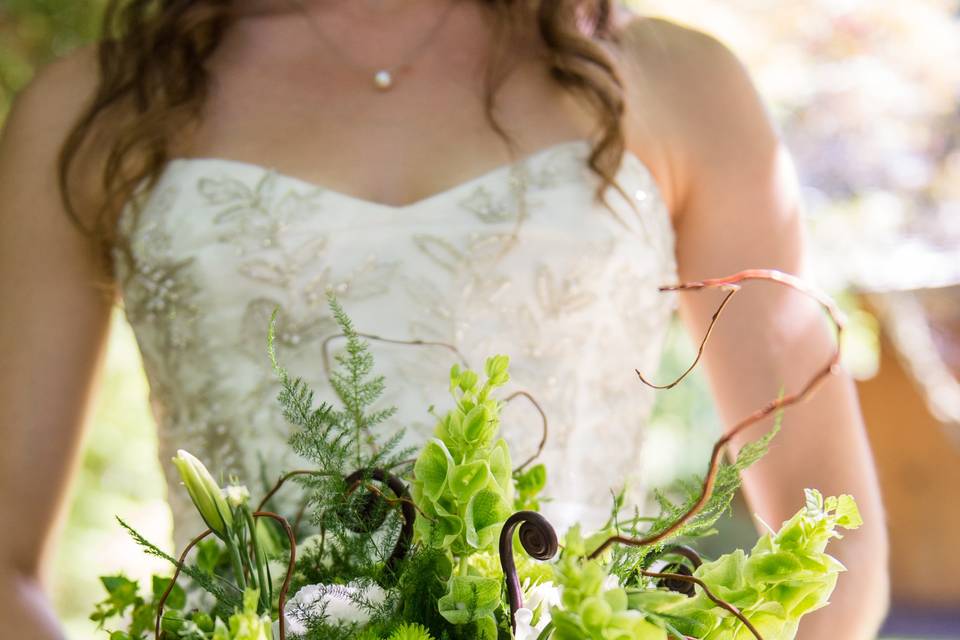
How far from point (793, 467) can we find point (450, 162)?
0.66m

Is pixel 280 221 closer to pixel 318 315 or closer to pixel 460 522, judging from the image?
pixel 318 315

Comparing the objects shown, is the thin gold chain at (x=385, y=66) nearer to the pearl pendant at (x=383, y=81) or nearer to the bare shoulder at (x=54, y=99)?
the pearl pendant at (x=383, y=81)

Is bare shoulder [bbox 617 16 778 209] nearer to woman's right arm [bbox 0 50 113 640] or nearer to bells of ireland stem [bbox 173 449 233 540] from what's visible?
woman's right arm [bbox 0 50 113 640]

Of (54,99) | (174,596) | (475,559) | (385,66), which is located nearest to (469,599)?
(475,559)

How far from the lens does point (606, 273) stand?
167 cm

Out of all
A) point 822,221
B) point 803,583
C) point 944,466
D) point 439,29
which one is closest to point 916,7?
point 822,221

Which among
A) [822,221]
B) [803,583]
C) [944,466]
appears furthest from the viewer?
[944,466]

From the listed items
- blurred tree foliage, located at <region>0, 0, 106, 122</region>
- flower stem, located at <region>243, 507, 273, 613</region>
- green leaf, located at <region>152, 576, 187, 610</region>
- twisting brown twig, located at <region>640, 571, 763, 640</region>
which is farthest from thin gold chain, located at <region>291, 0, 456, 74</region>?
blurred tree foliage, located at <region>0, 0, 106, 122</region>

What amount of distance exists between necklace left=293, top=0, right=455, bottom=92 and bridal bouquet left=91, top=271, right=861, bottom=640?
1009 mm

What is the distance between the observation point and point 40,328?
5.54ft

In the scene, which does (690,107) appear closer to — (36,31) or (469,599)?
(469,599)

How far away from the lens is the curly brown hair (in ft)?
5.60

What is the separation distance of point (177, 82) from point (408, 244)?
0.47 meters

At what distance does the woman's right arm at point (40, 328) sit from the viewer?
5.40 ft
